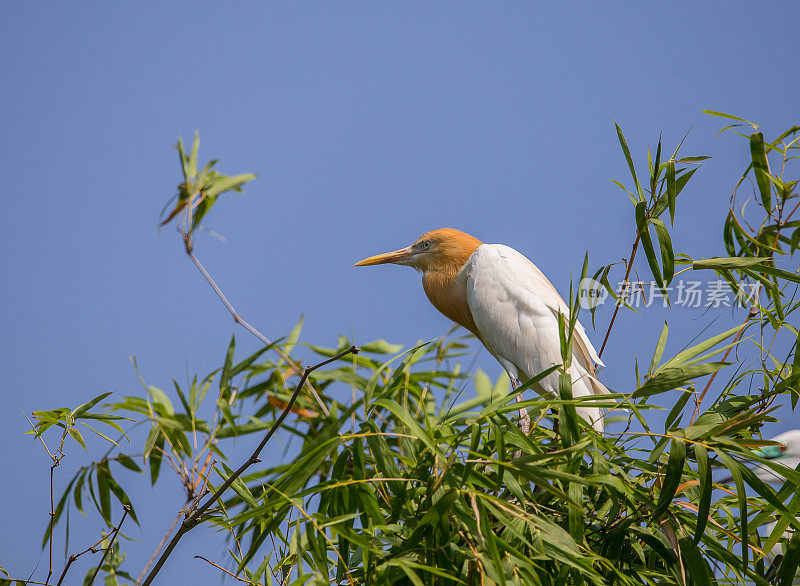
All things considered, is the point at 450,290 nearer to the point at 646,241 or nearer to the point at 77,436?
the point at 646,241

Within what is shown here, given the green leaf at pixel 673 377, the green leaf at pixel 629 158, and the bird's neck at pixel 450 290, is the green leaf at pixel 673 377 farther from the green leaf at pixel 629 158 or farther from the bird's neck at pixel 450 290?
the bird's neck at pixel 450 290

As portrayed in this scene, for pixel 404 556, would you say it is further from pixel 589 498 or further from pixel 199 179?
pixel 199 179

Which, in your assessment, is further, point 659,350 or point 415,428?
point 659,350

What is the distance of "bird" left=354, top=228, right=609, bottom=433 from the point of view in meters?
2.36

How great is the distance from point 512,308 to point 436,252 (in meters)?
0.49

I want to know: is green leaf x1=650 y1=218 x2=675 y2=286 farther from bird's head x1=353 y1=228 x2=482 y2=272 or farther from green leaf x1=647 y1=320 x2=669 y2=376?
bird's head x1=353 y1=228 x2=482 y2=272

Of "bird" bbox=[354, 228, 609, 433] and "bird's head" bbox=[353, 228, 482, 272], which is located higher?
"bird's head" bbox=[353, 228, 482, 272]

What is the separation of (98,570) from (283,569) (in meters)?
0.43

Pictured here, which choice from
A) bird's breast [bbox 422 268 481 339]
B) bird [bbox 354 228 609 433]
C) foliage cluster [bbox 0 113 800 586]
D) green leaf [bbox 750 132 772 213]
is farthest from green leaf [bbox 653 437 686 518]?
bird's breast [bbox 422 268 481 339]

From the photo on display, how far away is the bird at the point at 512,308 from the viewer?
2357 millimetres

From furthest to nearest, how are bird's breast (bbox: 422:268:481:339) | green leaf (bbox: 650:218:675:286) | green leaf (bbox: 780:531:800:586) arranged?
bird's breast (bbox: 422:268:481:339), green leaf (bbox: 650:218:675:286), green leaf (bbox: 780:531:800:586)

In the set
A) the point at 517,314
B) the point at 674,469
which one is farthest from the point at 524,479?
the point at 517,314

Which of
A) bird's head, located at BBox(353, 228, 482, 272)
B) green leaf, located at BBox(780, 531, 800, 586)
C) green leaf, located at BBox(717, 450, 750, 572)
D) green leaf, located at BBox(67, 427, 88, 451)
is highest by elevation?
bird's head, located at BBox(353, 228, 482, 272)

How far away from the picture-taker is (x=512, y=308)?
2.50 metres
